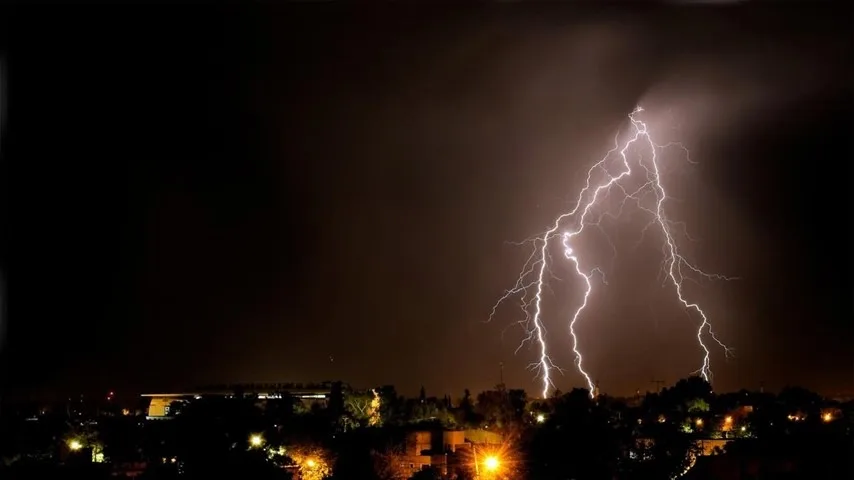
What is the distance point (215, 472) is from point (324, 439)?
143 inches

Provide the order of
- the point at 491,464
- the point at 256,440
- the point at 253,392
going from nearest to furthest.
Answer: the point at 491,464
the point at 256,440
the point at 253,392

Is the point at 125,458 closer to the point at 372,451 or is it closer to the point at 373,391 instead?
the point at 372,451

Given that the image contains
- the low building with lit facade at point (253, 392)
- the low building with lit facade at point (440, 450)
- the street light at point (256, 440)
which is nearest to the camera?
the low building with lit facade at point (440, 450)

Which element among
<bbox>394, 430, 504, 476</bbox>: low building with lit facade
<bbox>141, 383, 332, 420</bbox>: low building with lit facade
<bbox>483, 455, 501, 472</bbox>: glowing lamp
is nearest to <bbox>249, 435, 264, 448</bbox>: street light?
<bbox>394, 430, 504, 476</bbox>: low building with lit facade

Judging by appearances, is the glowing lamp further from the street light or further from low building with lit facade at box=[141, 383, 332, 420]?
low building with lit facade at box=[141, 383, 332, 420]

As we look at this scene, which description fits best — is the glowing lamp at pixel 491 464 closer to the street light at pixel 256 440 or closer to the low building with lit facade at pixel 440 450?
the low building with lit facade at pixel 440 450

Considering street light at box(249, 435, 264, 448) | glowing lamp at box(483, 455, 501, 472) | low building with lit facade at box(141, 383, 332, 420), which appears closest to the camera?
glowing lamp at box(483, 455, 501, 472)

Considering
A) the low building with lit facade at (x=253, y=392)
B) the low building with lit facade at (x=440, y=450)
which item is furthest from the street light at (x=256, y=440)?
the low building with lit facade at (x=253, y=392)

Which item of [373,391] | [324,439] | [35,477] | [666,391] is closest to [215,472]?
[35,477]

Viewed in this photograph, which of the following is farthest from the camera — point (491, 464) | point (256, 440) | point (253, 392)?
point (253, 392)

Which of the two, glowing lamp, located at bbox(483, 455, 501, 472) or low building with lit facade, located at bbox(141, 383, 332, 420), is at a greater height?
low building with lit facade, located at bbox(141, 383, 332, 420)

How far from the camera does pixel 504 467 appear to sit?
1247 cm

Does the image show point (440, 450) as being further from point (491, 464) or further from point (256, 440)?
point (491, 464)

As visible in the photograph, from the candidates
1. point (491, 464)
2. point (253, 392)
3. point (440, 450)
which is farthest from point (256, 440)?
point (253, 392)
